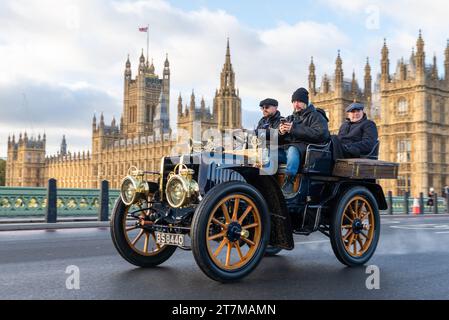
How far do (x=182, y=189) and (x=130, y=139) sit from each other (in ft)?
346

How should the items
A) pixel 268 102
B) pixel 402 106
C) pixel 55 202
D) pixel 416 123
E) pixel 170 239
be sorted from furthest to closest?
pixel 402 106
pixel 416 123
pixel 55 202
pixel 268 102
pixel 170 239

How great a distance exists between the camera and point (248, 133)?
19.2 feet

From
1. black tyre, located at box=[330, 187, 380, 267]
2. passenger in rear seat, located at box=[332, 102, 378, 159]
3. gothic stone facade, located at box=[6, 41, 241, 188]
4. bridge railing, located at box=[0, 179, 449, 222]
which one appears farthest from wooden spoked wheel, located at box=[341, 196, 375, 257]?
gothic stone facade, located at box=[6, 41, 241, 188]

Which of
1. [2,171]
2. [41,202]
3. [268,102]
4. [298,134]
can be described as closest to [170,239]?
[298,134]

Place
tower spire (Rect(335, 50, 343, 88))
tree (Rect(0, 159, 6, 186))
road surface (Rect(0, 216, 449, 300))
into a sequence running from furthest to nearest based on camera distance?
tree (Rect(0, 159, 6, 186)) → tower spire (Rect(335, 50, 343, 88)) → road surface (Rect(0, 216, 449, 300))

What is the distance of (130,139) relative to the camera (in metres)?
108

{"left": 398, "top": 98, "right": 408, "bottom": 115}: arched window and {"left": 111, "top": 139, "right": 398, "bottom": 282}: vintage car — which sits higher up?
{"left": 398, "top": 98, "right": 408, "bottom": 115}: arched window

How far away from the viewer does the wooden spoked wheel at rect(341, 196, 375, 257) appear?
596 centimetres

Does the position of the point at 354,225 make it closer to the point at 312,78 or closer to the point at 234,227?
the point at 234,227

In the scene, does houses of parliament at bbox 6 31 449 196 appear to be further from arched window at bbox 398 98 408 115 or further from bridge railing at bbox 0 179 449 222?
bridge railing at bbox 0 179 449 222

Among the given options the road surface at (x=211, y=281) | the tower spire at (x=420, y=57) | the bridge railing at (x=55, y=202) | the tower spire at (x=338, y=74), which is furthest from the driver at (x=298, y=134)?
the tower spire at (x=338, y=74)

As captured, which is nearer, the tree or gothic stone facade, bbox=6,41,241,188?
gothic stone facade, bbox=6,41,241,188
